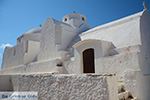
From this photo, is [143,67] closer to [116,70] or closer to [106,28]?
[116,70]

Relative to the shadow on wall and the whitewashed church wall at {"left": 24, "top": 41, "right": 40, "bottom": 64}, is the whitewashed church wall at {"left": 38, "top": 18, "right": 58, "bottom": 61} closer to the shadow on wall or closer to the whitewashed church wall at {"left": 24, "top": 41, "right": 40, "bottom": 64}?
the whitewashed church wall at {"left": 24, "top": 41, "right": 40, "bottom": 64}

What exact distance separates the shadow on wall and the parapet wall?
1828mm

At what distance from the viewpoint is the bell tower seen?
1239 centimetres

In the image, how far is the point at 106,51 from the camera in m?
7.05

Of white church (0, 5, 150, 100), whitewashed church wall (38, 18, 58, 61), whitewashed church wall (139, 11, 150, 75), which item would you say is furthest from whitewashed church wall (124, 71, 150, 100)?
Result: whitewashed church wall (38, 18, 58, 61)

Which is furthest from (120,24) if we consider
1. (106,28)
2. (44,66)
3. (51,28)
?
(44,66)

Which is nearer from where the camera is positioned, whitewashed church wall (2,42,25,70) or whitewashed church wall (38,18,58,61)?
whitewashed church wall (38,18,58,61)

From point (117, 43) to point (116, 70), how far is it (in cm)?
181

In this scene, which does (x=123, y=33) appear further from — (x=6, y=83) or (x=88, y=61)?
(x=6, y=83)

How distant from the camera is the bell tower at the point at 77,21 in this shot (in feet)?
40.6

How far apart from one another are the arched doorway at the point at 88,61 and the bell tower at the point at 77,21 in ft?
13.1

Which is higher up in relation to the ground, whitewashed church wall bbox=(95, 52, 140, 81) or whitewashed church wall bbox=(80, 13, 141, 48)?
whitewashed church wall bbox=(80, 13, 141, 48)

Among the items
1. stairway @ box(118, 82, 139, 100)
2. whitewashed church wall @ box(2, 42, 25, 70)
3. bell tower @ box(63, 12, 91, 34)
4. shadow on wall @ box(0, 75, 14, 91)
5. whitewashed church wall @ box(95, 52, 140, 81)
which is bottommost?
stairway @ box(118, 82, 139, 100)

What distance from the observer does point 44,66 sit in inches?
396
